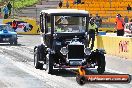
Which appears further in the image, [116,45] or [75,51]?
[116,45]

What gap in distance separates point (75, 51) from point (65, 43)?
0.53 m

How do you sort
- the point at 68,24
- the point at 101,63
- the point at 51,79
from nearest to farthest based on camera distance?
the point at 51,79
the point at 101,63
the point at 68,24

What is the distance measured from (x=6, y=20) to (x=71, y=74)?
98.3 ft

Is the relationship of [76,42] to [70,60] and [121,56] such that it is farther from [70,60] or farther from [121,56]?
[121,56]

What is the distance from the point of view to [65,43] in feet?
55.2

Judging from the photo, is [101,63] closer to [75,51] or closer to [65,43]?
[75,51]

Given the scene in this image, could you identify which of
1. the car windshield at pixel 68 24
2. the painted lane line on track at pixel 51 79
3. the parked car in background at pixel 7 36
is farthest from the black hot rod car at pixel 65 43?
the parked car in background at pixel 7 36

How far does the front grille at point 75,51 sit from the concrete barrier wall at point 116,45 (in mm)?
6297

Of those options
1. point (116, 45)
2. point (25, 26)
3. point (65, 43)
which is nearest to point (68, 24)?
point (65, 43)

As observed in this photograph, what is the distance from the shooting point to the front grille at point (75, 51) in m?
16.5
